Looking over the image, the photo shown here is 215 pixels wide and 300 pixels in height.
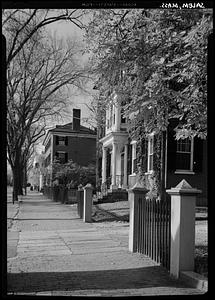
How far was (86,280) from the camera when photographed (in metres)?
3.92

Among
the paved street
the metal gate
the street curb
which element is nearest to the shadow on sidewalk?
the paved street

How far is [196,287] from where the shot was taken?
425 cm

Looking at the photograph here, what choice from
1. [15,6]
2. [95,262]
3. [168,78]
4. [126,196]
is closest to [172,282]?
[95,262]

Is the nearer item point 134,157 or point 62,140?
point 62,140

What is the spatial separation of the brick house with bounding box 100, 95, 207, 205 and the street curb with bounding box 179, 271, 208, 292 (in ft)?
2.72

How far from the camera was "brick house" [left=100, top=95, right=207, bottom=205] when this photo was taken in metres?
4.76

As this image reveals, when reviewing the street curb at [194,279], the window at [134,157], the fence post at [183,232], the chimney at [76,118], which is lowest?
the street curb at [194,279]

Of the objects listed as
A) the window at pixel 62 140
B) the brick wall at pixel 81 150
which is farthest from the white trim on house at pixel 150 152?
the window at pixel 62 140

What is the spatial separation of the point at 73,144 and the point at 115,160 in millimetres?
664

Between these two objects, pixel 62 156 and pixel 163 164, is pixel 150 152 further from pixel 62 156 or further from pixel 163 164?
pixel 62 156

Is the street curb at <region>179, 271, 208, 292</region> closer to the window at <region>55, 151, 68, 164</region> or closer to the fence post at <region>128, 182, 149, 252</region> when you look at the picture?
the fence post at <region>128, 182, 149, 252</region>

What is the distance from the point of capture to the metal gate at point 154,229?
5.59m

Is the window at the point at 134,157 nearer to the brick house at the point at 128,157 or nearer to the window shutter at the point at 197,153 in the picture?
the brick house at the point at 128,157

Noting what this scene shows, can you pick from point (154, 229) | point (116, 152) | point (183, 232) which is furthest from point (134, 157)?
point (154, 229)
